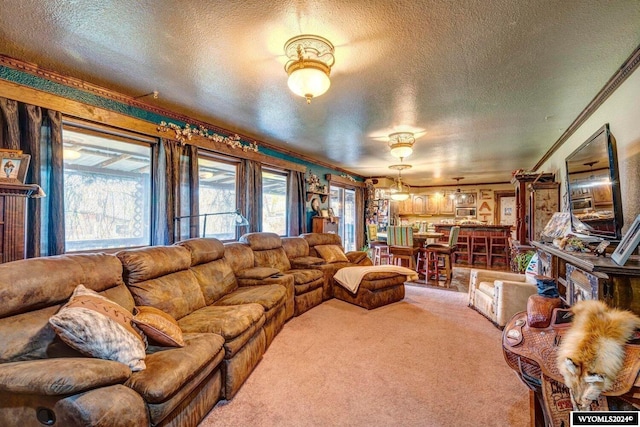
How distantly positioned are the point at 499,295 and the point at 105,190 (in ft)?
15.0

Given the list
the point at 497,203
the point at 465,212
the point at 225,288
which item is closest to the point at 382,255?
the point at 225,288

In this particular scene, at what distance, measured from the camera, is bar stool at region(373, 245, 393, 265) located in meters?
6.11

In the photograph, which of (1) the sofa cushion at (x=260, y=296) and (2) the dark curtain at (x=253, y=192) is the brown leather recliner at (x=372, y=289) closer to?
(1) the sofa cushion at (x=260, y=296)

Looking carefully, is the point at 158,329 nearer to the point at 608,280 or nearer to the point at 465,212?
the point at 608,280

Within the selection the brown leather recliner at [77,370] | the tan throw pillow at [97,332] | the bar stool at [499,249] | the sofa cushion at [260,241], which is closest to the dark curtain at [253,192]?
the sofa cushion at [260,241]

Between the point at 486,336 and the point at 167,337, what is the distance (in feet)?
10.4

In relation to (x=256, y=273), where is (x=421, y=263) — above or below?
below

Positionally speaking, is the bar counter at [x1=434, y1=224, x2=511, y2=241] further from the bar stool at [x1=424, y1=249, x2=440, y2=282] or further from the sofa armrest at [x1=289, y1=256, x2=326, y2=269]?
the sofa armrest at [x1=289, y1=256, x2=326, y2=269]

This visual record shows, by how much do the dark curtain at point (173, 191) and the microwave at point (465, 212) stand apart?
982 centimetres

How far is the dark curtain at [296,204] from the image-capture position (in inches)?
225

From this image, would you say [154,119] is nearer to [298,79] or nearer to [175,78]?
[175,78]

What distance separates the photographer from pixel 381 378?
7.79 ft

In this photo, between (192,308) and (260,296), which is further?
(260,296)

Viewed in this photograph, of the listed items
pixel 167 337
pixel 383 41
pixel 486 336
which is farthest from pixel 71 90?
pixel 486 336
